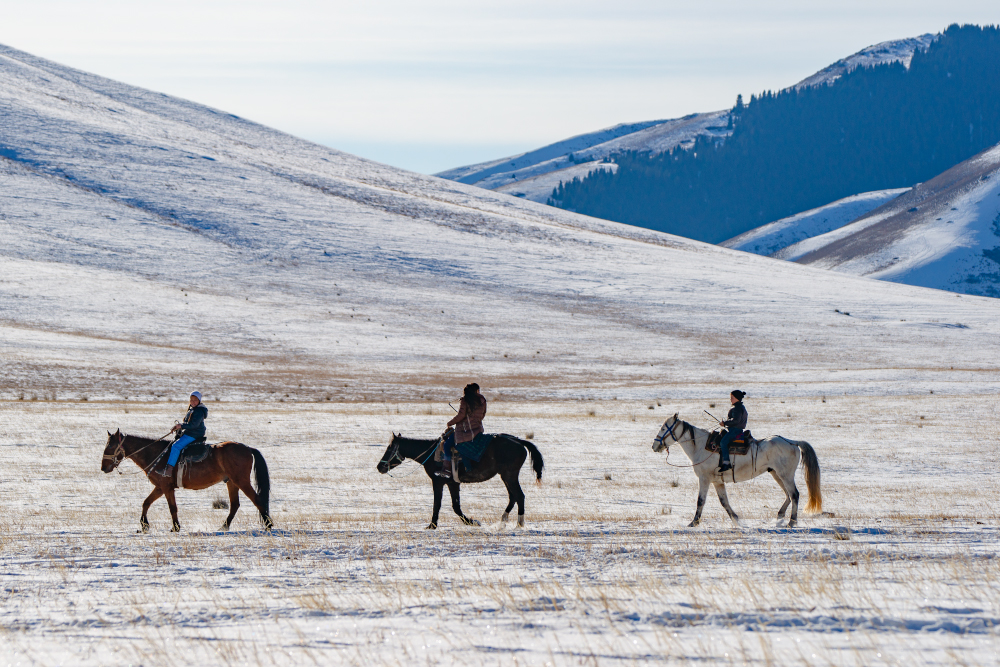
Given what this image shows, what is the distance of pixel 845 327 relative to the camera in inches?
2707

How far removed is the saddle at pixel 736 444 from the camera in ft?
50.9

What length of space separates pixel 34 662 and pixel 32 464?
17.1m

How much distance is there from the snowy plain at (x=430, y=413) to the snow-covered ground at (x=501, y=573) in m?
0.07

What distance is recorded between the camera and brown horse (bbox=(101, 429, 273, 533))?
14.8 metres

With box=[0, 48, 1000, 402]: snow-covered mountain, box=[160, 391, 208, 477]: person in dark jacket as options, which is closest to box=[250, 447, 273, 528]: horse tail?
box=[160, 391, 208, 477]: person in dark jacket

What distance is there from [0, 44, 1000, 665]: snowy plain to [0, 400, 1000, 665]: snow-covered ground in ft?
0.21

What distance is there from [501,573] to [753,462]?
7.34 m

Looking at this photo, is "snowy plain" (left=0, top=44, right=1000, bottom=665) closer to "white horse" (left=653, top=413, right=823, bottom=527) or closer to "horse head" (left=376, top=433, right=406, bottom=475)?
"white horse" (left=653, top=413, right=823, bottom=527)

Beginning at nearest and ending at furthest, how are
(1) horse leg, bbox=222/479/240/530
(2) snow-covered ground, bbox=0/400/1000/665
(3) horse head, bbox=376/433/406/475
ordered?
(2) snow-covered ground, bbox=0/400/1000/665
(1) horse leg, bbox=222/479/240/530
(3) horse head, bbox=376/433/406/475

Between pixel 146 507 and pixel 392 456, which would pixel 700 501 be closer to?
pixel 392 456

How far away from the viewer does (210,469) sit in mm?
15055

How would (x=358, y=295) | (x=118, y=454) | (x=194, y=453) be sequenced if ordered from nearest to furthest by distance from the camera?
(x=194, y=453), (x=118, y=454), (x=358, y=295)

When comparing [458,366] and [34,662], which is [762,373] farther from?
[34,662]

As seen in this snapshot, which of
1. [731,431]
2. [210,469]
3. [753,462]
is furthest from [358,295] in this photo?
[753,462]
